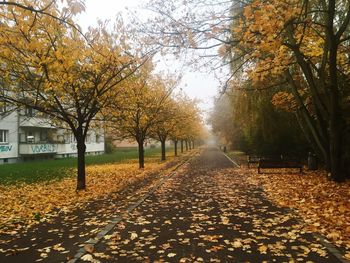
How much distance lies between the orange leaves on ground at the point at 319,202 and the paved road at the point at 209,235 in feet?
1.31

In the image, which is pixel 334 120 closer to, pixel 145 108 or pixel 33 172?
pixel 145 108

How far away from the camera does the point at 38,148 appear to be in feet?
119

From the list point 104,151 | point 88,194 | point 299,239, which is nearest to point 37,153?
point 104,151

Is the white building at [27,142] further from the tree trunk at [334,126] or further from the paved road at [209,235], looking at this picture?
the paved road at [209,235]

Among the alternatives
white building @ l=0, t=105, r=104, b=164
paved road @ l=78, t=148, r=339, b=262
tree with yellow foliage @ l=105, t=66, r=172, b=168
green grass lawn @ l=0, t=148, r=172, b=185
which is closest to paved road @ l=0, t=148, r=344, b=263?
paved road @ l=78, t=148, r=339, b=262

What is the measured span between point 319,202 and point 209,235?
14.3 ft

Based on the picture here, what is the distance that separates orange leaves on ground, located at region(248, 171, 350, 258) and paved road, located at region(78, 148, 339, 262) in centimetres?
40

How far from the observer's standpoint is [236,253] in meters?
5.43

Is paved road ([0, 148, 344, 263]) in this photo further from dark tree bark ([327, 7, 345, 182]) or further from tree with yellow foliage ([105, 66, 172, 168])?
tree with yellow foliage ([105, 66, 172, 168])

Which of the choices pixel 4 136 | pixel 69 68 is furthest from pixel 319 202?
pixel 4 136

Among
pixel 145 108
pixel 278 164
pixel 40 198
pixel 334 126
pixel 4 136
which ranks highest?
pixel 145 108

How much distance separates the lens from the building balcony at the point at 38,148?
1364 inches

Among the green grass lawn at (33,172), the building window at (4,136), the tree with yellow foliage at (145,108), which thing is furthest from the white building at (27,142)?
the tree with yellow foliage at (145,108)

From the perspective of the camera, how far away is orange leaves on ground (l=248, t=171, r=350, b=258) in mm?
6694
